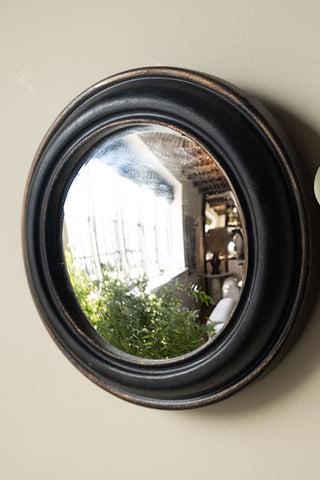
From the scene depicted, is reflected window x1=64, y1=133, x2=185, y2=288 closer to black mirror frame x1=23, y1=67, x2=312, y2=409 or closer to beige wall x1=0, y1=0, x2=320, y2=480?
black mirror frame x1=23, y1=67, x2=312, y2=409

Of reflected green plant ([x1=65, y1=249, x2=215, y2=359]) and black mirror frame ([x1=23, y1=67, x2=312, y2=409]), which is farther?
reflected green plant ([x1=65, y1=249, x2=215, y2=359])

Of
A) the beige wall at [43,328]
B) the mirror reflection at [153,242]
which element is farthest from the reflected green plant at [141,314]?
the beige wall at [43,328]

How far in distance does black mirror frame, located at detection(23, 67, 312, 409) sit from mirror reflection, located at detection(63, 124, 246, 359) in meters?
0.02

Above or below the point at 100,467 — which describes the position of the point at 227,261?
above

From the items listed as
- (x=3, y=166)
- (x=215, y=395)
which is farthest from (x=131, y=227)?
(x=3, y=166)

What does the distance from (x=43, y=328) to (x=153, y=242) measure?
40 centimetres

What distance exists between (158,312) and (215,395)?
166mm

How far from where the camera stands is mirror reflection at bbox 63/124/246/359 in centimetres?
78

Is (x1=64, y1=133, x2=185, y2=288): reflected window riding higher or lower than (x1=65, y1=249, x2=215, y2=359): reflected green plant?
higher

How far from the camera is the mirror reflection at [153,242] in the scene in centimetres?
78

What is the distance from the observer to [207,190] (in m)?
0.79

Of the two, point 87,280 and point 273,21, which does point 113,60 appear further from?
point 87,280

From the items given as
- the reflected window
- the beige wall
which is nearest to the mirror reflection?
the reflected window

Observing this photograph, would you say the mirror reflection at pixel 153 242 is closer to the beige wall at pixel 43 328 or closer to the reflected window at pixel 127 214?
the reflected window at pixel 127 214
